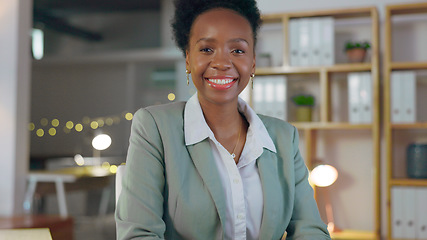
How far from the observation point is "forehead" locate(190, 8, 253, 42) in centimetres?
128

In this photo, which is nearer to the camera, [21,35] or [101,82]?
[21,35]

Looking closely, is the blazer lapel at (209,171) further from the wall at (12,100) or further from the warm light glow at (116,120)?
the warm light glow at (116,120)

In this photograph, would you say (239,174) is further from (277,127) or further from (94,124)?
(94,124)

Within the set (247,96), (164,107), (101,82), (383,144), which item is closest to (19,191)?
(247,96)

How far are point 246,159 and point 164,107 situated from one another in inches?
10.3

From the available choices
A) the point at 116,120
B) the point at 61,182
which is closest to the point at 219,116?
the point at 61,182

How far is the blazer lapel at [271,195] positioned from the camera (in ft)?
4.14

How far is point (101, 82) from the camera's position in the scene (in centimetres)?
923

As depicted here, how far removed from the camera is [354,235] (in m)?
3.58

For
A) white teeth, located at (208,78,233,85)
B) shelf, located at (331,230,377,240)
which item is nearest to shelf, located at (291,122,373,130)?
shelf, located at (331,230,377,240)

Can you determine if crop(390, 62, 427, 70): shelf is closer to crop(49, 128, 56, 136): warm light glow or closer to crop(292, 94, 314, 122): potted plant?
crop(292, 94, 314, 122): potted plant

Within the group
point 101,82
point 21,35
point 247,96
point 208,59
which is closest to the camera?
point 208,59

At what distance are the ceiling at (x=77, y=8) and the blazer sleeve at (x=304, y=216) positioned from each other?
774 cm

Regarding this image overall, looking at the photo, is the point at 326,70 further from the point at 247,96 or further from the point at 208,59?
the point at 208,59
